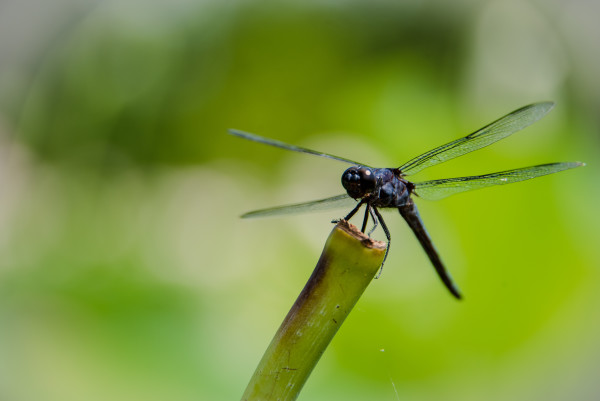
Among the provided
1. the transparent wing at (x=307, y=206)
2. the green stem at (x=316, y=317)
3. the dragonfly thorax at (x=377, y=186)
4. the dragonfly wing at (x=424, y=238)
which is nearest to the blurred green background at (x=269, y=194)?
the dragonfly wing at (x=424, y=238)

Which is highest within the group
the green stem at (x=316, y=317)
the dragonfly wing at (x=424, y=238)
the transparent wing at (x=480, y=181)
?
the transparent wing at (x=480, y=181)

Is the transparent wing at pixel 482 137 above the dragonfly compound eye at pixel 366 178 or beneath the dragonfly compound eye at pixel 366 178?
above

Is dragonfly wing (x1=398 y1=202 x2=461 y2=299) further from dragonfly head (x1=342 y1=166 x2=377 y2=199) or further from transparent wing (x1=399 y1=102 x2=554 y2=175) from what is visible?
dragonfly head (x1=342 y1=166 x2=377 y2=199)

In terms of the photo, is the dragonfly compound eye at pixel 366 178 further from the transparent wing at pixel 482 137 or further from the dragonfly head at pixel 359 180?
the transparent wing at pixel 482 137

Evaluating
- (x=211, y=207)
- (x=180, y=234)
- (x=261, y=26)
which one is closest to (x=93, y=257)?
(x=180, y=234)

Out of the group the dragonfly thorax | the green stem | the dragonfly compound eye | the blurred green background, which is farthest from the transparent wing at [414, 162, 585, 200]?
the green stem

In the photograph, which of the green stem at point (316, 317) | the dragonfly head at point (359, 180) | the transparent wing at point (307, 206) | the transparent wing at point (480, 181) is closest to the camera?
the green stem at point (316, 317)

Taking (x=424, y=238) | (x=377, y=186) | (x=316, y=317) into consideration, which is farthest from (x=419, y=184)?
(x=316, y=317)

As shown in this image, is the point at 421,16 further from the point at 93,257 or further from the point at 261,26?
the point at 93,257
